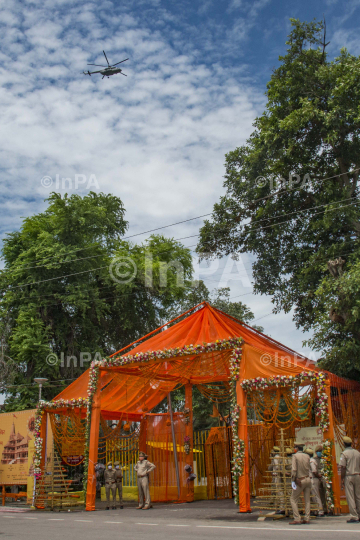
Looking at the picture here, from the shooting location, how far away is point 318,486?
1095 centimetres

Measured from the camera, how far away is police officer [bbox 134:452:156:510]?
13.2 m

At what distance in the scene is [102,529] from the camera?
352 inches

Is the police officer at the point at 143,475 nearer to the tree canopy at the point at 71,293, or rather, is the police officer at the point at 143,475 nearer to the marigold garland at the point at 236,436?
the marigold garland at the point at 236,436

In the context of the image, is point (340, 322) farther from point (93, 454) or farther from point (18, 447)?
point (18, 447)

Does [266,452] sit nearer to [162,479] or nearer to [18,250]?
[162,479]

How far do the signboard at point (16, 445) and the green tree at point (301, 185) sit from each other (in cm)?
1078

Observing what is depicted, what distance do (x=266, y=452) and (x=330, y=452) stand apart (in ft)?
20.9

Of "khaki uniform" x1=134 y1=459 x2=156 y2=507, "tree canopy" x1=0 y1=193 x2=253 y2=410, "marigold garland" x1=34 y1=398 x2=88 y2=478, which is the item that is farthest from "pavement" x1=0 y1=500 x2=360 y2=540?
"tree canopy" x1=0 y1=193 x2=253 y2=410

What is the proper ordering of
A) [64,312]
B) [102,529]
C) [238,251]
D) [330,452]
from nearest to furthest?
[102,529] → [330,452] → [238,251] → [64,312]

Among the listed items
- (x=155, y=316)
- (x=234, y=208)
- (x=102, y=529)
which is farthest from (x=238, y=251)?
(x=102, y=529)

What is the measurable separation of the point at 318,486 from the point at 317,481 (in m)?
0.16

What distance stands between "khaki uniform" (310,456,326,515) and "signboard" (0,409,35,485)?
9.32 metres

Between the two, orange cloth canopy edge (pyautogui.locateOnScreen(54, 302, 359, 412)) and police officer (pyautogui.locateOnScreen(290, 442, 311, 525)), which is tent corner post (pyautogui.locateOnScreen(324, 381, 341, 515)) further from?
orange cloth canopy edge (pyautogui.locateOnScreen(54, 302, 359, 412))

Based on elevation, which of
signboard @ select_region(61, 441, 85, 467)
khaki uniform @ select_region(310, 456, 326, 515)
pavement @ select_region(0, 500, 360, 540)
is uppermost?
signboard @ select_region(61, 441, 85, 467)
